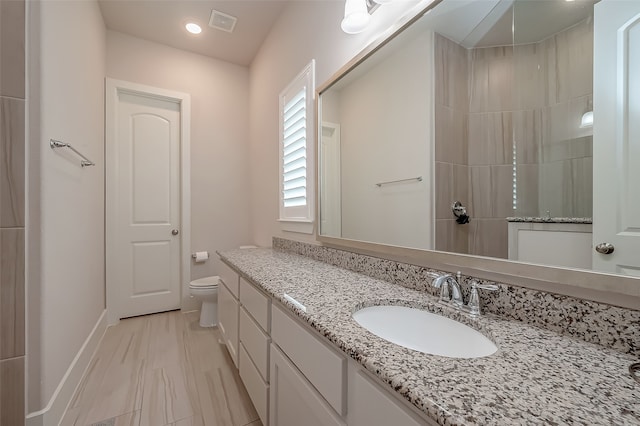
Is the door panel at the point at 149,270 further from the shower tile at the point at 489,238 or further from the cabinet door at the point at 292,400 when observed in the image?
the shower tile at the point at 489,238

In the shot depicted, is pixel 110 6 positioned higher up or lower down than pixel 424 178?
higher up

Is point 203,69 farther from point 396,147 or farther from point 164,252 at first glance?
point 396,147

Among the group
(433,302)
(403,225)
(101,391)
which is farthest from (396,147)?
(101,391)

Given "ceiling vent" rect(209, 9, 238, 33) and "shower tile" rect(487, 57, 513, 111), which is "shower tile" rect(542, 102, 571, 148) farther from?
"ceiling vent" rect(209, 9, 238, 33)

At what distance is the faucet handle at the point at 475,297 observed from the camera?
797 millimetres

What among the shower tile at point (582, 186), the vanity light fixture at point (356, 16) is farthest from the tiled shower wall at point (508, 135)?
the vanity light fixture at point (356, 16)

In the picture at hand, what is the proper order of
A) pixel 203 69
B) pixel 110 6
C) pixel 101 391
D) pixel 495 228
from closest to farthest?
pixel 495 228 → pixel 101 391 → pixel 110 6 → pixel 203 69

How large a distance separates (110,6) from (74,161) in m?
1.58

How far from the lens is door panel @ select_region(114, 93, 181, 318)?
106 inches

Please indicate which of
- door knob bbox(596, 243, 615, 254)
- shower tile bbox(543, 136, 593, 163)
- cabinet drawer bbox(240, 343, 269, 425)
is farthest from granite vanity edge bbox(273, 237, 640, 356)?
cabinet drawer bbox(240, 343, 269, 425)

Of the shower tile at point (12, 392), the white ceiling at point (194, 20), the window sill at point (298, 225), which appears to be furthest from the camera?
the white ceiling at point (194, 20)

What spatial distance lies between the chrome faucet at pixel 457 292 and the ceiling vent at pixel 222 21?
2754 mm

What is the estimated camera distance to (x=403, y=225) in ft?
3.81

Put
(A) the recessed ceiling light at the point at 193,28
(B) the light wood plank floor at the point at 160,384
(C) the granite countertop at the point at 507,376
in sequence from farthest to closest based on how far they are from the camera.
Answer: (A) the recessed ceiling light at the point at 193,28 → (B) the light wood plank floor at the point at 160,384 → (C) the granite countertop at the point at 507,376
